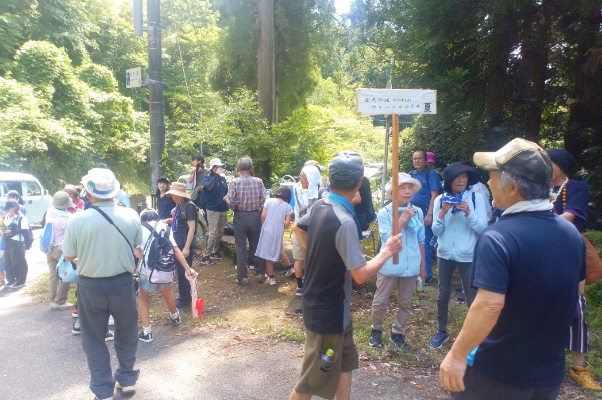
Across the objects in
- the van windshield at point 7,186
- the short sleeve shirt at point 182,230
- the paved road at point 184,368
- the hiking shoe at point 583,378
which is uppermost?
the van windshield at point 7,186

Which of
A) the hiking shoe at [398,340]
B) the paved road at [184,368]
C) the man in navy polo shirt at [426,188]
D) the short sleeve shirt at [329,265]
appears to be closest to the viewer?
the short sleeve shirt at [329,265]

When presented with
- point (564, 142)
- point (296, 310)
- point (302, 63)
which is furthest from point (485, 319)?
point (302, 63)

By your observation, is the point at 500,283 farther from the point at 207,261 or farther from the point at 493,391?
the point at 207,261

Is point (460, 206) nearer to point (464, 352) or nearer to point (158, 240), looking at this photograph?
point (464, 352)

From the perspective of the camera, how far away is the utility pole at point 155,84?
834cm

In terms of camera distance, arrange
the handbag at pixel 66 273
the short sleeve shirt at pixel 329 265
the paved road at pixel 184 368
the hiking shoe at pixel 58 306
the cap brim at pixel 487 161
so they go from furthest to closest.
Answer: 1. the hiking shoe at pixel 58 306
2. the handbag at pixel 66 273
3. the paved road at pixel 184 368
4. the short sleeve shirt at pixel 329 265
5. the cap brim at pixel 487 161

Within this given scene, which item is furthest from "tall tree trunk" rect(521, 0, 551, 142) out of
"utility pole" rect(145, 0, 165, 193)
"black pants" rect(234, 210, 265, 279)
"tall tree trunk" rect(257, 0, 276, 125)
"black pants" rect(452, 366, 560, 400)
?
"tall tree trunk" rect(257, 0, 276, 125)

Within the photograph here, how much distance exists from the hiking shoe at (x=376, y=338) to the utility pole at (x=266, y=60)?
7.50 meters

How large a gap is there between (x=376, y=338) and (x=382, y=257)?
7.49 feet

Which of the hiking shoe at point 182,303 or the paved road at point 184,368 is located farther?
the hiking shoe at point 182,303

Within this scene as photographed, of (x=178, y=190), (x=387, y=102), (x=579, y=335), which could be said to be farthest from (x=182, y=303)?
(x=579, y=335)

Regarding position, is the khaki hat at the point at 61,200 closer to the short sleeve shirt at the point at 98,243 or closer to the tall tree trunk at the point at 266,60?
the short sleeve shirt at the point at 98,243

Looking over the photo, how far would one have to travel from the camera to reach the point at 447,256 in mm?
4652

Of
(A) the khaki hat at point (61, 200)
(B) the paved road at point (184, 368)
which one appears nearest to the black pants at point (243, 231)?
(B) the paved road at point (184, 368)
